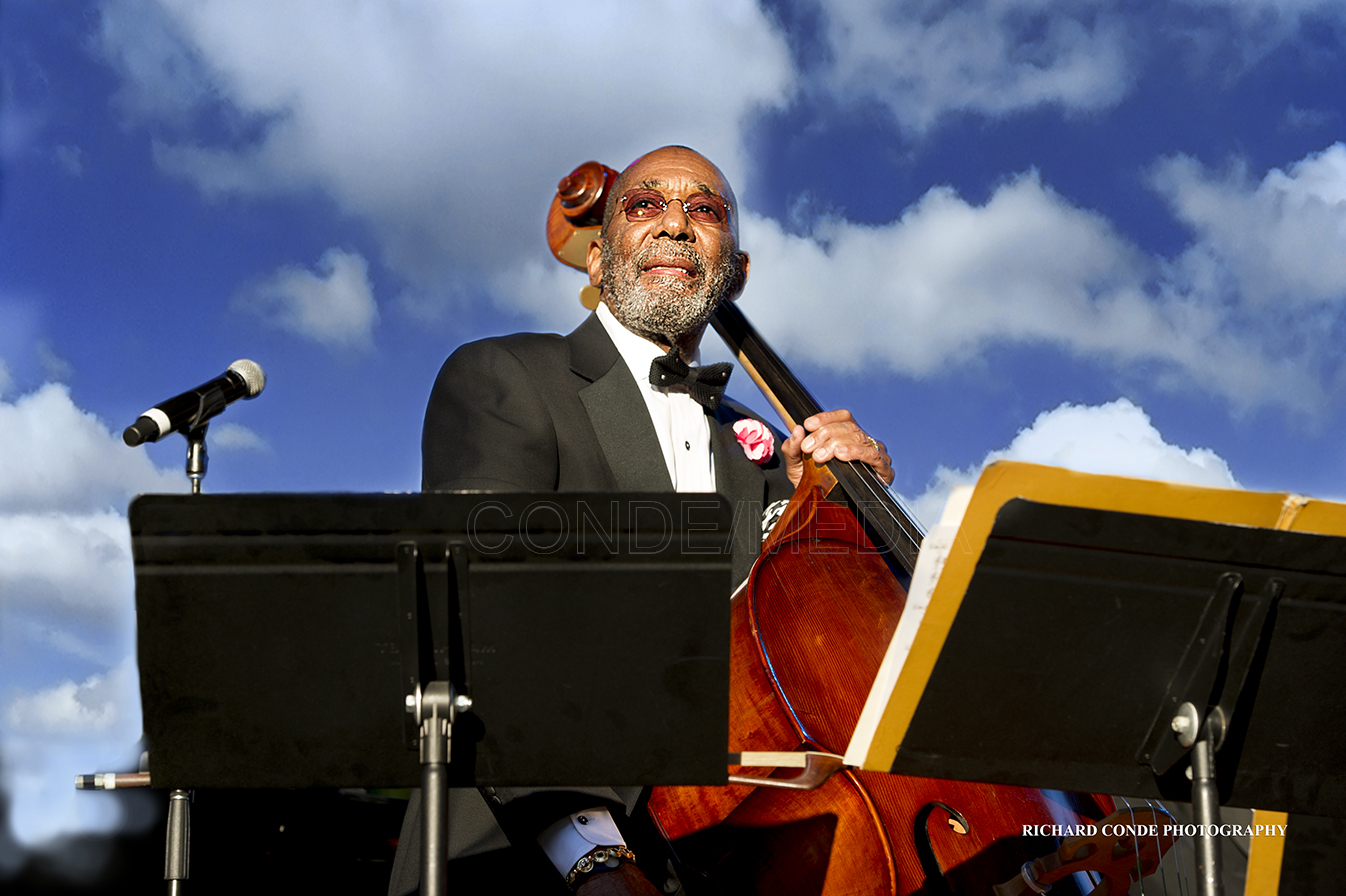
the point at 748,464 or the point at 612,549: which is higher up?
the point at 748,464

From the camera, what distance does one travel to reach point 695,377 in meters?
3.75

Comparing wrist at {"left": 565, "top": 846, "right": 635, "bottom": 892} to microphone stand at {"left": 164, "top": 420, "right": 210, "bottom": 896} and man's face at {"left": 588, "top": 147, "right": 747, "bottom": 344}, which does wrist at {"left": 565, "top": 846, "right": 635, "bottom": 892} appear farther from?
man's face at {"left": 588, "top": 147, "right": 747, "bottom": 344}

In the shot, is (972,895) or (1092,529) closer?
(1092,529)

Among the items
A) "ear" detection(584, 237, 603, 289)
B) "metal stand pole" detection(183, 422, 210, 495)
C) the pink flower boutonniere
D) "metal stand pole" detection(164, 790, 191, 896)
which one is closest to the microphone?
"metal stand pole" detection(183, 422, 210, 495)

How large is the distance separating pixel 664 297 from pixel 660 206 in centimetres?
38

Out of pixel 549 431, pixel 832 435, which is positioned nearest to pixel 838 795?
pixel 832 435

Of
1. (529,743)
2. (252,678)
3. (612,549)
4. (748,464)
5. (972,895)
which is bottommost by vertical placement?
(972,895)

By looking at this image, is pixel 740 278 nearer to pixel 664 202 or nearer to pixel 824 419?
pixel 664 202

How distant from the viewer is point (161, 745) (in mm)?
1921

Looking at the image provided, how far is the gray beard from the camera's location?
3781mm

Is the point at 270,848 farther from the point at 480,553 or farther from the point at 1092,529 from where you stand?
the point at 1092,529

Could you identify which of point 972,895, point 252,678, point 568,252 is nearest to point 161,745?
point 252,678

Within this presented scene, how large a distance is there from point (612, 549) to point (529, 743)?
1.37ft

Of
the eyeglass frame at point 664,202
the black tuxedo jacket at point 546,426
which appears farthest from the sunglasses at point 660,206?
the black tuxedo jacket at point 546,426
